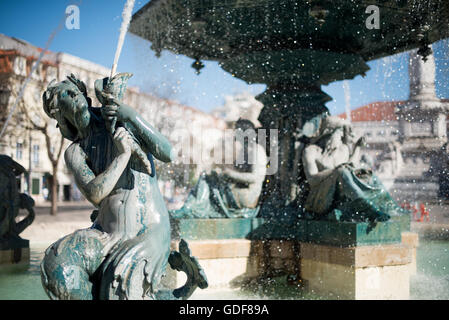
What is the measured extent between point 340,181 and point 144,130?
12.2 feet

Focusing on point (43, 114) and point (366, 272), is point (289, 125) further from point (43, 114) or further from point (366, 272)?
point (43, 114)

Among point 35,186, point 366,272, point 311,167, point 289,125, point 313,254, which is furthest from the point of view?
point 35,186

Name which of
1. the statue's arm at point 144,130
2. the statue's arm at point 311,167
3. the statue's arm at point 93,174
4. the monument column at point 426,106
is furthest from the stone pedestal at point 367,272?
the monument column at point 426,106

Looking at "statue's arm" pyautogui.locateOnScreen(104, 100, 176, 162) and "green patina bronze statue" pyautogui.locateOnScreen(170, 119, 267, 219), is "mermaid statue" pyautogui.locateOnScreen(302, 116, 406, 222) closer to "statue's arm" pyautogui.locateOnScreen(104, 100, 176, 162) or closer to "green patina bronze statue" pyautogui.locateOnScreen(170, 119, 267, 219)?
"green patina bronze statue" pyautogui.locateOnScreen(170, 119, 267, 219)

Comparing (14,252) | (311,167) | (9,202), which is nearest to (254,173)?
(311,167)

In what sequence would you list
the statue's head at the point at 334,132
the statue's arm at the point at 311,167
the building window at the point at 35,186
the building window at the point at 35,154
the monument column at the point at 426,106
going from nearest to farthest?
the statue's arm at the point at 311,167, the statue's head at the point at 334,132, the monument column at the point at 426,106, the building window at the point at 35,154, the building window at the point at 35,186

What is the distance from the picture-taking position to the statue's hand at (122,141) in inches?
102

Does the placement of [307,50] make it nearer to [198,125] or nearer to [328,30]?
[328,30]

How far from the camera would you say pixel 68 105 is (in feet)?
8.83

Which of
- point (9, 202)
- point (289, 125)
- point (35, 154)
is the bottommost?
point (9, 202)

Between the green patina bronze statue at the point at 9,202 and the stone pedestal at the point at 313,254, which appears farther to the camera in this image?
the green patina bronze statue at the point at 9,202

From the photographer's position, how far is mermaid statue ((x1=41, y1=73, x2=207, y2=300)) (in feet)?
7.90

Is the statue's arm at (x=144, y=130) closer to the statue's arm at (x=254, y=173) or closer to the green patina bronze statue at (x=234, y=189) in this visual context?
the green patina bronze statue at (x=234, y=189)

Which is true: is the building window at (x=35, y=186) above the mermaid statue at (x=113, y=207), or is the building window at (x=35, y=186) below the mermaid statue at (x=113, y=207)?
below
